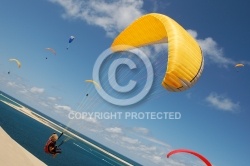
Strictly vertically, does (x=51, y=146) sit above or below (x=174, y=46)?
below

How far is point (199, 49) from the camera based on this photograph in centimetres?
1084

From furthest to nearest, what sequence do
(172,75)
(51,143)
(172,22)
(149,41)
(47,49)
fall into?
(47,49), (51,143), (149,41), (172,22), (172,75)

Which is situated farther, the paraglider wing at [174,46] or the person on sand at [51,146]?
the person on sand at [51,146]

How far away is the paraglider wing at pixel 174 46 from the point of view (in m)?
9.10

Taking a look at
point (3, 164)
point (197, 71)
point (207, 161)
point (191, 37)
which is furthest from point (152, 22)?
point (3, 164)

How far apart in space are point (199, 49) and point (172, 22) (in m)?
1.47

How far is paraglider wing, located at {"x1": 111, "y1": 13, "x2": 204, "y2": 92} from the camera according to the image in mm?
9102

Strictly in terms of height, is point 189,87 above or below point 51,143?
above

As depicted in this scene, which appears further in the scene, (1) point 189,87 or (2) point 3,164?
(2) point 3,164

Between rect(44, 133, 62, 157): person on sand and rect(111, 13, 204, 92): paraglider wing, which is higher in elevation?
rect(111, 13, 204, 92): paraglider wing

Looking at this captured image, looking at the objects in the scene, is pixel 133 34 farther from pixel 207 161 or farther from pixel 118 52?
pixel 207 161

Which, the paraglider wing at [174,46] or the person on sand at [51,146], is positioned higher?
the paraglider wing at [174,46]

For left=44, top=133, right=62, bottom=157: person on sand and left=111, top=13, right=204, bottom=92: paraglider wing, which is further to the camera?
left=44, top=133, right=62, bottom=157: person on sand

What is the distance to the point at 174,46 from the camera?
9.45 m
